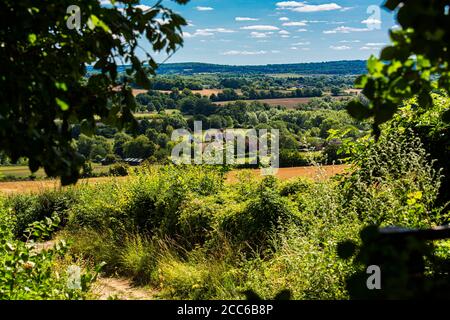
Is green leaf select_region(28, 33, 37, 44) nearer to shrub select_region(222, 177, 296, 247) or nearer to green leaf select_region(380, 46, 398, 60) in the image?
green leaf select_region(380, 46, 398, 60)

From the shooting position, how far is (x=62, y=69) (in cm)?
265

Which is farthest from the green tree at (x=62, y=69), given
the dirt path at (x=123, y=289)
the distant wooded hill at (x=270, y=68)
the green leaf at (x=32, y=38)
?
the distant wooded hill at (x=270, y=68)

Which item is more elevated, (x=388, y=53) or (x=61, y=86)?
(x=388, y=53)

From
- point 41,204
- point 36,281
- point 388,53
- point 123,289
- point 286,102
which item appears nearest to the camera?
point 388,53

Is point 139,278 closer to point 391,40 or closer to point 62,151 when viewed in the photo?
point 62,151

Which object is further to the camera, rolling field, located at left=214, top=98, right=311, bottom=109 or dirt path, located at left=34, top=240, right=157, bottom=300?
rolling field, located at left=214, top=98, right=311, bottom=109

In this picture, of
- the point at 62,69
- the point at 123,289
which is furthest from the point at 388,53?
the point at 123,289

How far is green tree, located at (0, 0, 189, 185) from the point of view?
222 cm

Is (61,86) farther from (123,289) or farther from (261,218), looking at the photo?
(123,289)

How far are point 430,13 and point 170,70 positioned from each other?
3006 inches

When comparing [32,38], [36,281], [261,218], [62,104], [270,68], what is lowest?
[261,218]

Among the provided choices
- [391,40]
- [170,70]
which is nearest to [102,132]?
[391,40]

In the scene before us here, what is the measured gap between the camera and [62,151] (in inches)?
93.2

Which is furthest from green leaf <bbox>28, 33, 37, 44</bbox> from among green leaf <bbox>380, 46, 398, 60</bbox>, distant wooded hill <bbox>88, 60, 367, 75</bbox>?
distant wooded hill <bbox>88, 60, 367, 75</bbox>
